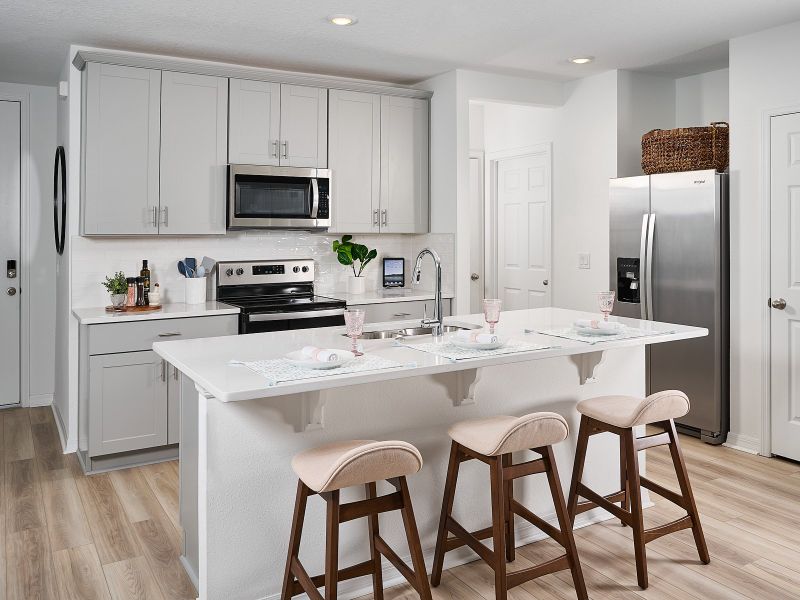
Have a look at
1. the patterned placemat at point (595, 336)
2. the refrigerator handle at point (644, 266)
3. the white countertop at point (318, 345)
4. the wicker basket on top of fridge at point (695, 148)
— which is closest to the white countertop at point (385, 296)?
the refrigerator handle at point (644, 266)

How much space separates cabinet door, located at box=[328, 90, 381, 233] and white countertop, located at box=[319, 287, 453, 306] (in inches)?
18.2

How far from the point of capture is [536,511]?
2975mm

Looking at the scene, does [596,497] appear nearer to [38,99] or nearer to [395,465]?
[395,465]

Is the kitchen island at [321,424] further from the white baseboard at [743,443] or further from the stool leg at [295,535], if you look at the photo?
the white baseboard at [743,443]

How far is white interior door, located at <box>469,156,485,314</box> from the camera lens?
621cm

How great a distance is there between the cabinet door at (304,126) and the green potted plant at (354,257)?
0.58 metres

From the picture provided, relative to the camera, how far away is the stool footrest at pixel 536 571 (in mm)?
2305

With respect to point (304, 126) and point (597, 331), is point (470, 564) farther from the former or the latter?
point (304, 126)

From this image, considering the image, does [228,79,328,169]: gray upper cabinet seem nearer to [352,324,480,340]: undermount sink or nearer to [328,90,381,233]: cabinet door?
[328,90,381,233]: cabinet door

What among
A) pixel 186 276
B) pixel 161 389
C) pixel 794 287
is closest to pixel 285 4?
pixel 186 276

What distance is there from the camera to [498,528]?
7.55 feet

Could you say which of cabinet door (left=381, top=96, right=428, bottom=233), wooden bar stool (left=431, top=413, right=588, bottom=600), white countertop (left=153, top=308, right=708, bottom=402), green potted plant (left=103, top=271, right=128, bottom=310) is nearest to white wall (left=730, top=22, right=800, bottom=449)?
white countertop (left=153, top=308, right=708, bottom=402)

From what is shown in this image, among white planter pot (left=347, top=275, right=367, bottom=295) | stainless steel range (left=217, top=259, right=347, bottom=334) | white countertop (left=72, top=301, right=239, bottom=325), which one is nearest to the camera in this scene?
white countertop (left=72, top=301, right=239, bottom=325)

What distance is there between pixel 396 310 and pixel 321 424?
240 centimetres
